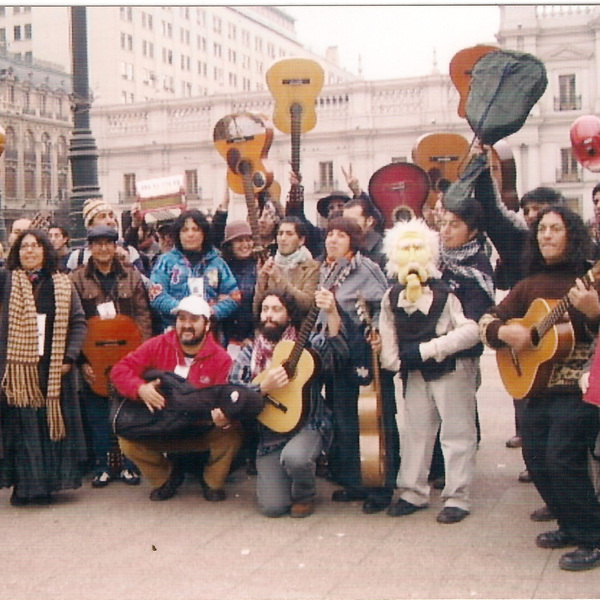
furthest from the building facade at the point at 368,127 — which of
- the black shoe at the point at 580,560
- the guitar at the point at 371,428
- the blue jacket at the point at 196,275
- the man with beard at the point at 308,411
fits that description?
the black shoe at the point at 580,560

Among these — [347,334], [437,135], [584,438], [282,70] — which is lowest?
[584,438]

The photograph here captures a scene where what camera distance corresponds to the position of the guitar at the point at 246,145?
596cm

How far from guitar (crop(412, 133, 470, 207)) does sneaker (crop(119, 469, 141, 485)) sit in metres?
2.43

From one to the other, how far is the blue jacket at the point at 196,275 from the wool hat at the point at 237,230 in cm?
29

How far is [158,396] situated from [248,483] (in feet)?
3.23

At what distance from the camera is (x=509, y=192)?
5.51 metres

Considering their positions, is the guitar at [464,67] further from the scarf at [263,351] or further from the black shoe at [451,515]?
the black shoe at [451,515]

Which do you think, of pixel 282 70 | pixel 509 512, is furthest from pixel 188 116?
pixel 509 512

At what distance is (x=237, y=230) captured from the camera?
19.0ft

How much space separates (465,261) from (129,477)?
7.63 ft

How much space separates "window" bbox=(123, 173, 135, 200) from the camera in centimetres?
678

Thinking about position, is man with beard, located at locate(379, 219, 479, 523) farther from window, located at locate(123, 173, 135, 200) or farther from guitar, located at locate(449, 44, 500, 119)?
window, located at locate(123, 173, 135, 200)

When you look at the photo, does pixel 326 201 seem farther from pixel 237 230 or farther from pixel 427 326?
pixel 427 326

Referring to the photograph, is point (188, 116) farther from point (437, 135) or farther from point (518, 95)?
point (518, 95)
